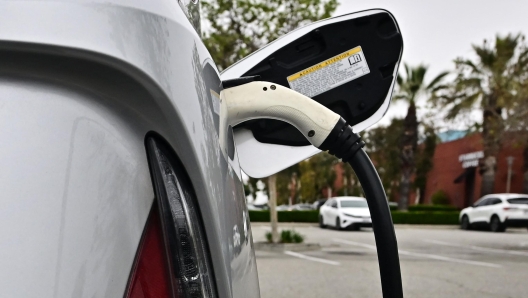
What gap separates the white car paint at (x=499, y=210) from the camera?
2231 centimetres

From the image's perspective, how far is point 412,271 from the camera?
1094 cm

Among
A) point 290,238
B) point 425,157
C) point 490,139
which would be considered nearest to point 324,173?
point 425,157

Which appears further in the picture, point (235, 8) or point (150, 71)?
point (235, 8)

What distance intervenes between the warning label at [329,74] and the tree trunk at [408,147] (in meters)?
31.3

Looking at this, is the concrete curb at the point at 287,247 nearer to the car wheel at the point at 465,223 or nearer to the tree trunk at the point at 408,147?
the car wheel at the point at 465,223

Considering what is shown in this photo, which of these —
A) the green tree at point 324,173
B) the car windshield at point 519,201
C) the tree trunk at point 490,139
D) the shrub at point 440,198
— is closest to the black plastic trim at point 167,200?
the car windshield at point 519,201

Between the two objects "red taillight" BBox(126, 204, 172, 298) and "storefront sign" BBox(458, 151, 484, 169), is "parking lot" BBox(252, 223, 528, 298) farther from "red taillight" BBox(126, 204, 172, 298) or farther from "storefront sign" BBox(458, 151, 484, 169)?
"storefront sign" BBox(458, 151, 484, 169)

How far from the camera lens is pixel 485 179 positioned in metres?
33.3

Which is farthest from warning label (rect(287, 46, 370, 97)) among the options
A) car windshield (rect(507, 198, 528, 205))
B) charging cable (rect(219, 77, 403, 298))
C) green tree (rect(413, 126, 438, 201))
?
green tree (rect(413, 126, 438, 201))

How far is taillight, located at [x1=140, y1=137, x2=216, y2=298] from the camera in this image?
0.81 meters

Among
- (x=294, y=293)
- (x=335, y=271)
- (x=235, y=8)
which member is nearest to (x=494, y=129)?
(x=235, y=8)

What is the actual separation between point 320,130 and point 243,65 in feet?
1.08

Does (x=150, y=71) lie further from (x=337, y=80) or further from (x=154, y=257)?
(x=337, y=80)

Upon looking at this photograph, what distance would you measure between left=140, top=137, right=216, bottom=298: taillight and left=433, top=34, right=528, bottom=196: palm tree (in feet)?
89.5
